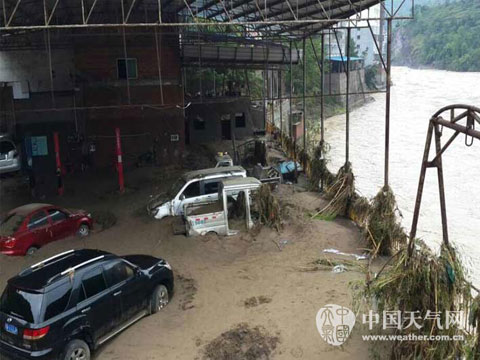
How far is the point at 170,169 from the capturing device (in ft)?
62.3

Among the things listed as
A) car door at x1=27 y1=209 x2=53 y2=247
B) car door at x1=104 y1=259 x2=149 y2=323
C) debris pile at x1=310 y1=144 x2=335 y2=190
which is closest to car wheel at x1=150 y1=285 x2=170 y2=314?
car door at x1=104 y1=259 x2=149 y2=323

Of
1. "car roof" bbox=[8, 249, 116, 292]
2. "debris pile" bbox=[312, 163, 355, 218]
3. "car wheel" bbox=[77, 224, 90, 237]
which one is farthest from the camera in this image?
"debris pile" bbox=[312, 163, 355, 218]

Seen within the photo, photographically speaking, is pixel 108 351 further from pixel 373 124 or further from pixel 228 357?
pixel 373 124

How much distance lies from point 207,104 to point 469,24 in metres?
72.1

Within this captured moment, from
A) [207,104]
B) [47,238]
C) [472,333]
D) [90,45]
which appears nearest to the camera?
[472,333]

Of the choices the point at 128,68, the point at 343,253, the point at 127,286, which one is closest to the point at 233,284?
the point at 127,286

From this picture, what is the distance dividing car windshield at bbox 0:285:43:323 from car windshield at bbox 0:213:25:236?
443 cm

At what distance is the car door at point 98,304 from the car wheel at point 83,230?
5.30m

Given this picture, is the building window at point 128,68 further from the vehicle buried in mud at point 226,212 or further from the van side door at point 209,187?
the vehicle buried in mud at point 226,212

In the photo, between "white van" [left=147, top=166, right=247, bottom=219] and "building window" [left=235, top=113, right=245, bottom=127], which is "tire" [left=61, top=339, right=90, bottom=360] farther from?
"building window" [left=235, top=113, right=245, bottom=127]

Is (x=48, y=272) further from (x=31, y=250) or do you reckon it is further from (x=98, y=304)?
(x=31, y=250)

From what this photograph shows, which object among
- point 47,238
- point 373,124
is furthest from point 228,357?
point 373,124

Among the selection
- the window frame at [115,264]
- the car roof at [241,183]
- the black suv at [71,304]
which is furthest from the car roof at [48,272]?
the car roof at [241,183]

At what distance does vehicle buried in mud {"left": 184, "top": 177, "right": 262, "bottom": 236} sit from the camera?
1171cm
